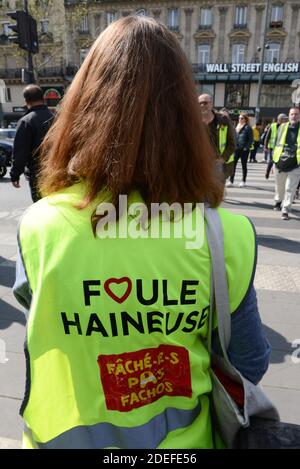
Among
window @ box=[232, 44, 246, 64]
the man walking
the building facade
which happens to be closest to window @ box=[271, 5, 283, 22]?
the building facade

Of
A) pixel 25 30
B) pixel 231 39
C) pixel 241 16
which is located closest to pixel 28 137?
pixel 25 30

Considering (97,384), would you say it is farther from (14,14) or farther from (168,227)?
(14,14)

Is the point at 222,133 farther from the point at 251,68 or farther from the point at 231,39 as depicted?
the point at 231,39

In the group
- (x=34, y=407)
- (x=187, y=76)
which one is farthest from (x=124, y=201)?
(x=34, y=407)

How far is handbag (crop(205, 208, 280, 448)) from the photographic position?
0.91 metres

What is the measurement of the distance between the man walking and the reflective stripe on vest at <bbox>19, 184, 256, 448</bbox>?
3.47 metres

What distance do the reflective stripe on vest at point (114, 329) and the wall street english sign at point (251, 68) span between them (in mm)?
36745

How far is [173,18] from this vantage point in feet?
115

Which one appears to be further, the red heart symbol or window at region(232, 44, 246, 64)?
window at region(232, 44, 246, 64)

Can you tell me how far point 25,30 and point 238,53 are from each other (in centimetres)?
3098

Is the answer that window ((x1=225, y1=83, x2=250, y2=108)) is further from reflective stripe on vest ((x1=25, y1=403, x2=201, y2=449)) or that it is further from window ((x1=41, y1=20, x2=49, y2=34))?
reflective stripe on vest ((x1=25, y1=403, x2=201, y2=449))

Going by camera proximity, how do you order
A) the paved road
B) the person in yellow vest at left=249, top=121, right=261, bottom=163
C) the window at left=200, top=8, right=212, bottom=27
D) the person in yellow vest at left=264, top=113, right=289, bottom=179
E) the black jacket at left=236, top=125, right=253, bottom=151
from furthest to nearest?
1. the window at left=200, top=8, right=212, bottom=27
2. the person in yellow vest at left=249, top=121, right=261, bottom=163
3. the black jacket at left=236, top=125, right=253, bottom=151
4. the person in yellow vest at left=264, top=113, right=289, bottom=179
5. the paved road

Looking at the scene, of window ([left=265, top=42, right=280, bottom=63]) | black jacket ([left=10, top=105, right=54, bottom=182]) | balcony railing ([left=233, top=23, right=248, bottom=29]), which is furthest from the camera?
window ([left=265, top=42, right=280, bottom=63])
